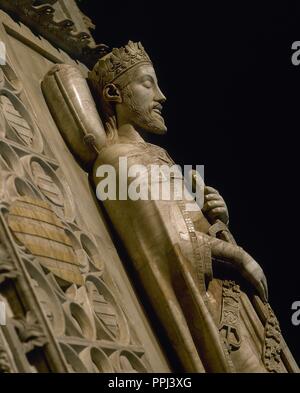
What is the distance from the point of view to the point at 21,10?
11.9ft

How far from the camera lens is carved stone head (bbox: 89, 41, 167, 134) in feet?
12.1

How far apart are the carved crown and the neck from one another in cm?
19

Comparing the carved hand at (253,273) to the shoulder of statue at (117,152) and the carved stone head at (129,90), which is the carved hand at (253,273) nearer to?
the shoulder of statue at (117,152)

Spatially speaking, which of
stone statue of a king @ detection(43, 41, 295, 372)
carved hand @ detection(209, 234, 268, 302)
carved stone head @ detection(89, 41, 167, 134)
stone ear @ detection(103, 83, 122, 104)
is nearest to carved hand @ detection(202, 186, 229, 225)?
stone statue of a king @ detection(43, 41, 295, 372)

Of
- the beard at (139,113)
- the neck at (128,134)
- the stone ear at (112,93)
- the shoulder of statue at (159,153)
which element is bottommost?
the shoulder of statue at (159,153)

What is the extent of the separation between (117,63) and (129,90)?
124 mm

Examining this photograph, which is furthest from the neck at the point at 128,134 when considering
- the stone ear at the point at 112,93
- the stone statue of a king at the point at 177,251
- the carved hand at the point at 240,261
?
the carved hand at the point at 240,261

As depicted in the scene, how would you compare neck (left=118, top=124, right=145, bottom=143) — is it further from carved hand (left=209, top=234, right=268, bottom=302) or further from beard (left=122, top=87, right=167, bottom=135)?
carved hand (left=209, top=234, right=268, bottom=302)

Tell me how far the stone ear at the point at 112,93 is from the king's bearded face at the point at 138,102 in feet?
0.04

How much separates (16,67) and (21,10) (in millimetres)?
332

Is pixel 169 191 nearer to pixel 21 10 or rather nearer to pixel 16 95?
pixel 16 95

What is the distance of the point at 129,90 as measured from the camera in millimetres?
3688

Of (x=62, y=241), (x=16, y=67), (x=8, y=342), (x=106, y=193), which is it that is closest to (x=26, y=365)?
(x=8, y=342)

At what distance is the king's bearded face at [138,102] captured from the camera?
369 centimetres
